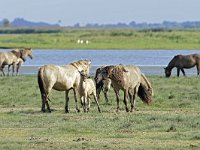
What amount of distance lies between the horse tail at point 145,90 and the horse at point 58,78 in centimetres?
160

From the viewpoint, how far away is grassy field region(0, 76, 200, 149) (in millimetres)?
15170

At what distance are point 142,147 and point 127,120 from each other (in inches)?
158

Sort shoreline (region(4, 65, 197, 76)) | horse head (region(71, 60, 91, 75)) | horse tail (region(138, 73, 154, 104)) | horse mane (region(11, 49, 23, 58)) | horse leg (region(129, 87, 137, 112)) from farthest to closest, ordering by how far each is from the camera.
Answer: shoreline (region(4, 65, 197, 76)) → horse mane (region(11, 49, 23, 58)) → horse tail (region(138, 73, 154, 104)) → horse head (region(71, 60, 91, 75)) → horse leg (region(129, 87, 137, 112))

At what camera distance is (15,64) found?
3603 centimetres

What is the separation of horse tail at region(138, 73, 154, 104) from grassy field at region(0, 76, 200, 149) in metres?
0.35

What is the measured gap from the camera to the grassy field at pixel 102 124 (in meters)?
15.2

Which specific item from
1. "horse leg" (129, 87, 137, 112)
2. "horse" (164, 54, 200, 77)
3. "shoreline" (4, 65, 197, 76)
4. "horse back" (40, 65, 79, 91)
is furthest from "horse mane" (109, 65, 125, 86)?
"shoreline" (4, 65, 197, 76)

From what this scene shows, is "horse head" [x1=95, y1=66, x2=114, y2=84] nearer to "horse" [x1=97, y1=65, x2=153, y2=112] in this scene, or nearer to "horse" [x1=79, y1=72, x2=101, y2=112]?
"horse" [x1=97, y1=65, x2=153, y2=112]

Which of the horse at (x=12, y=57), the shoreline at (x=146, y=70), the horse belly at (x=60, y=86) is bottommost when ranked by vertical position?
the shoreline at (x=146, y=70)

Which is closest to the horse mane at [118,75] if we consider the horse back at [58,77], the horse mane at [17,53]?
the horse back at [58,77]

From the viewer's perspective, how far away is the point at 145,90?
2220cm

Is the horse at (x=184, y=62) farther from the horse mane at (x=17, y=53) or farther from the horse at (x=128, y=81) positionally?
the horse at (x=128, y=81)

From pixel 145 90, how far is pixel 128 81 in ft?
3.77

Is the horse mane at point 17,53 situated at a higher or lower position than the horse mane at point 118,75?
lower
